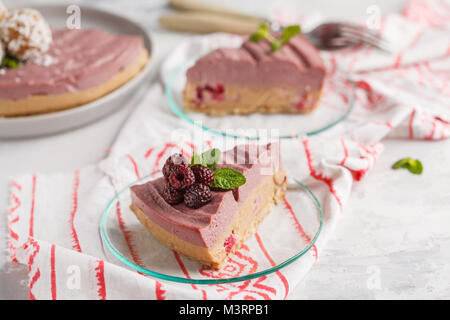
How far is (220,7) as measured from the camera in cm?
434

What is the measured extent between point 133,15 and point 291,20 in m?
1.41

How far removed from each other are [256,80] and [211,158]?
1168 mm

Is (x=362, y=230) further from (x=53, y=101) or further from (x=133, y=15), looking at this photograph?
(x=133, y=15)

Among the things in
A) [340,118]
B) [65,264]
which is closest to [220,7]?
[340,118]

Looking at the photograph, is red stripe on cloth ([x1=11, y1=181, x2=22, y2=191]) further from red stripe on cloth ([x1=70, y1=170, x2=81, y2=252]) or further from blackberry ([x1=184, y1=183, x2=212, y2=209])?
blackberry ([x1=184, y1=183, x2=212, y2=209])

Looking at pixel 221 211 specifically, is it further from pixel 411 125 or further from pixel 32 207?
pixel 411 125

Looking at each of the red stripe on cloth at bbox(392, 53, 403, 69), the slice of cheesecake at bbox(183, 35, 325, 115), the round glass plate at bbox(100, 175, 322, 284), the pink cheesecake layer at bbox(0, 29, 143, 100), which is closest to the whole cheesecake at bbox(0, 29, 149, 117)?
the pink cheesecake layer at bbox(0, 29, 143, 100)

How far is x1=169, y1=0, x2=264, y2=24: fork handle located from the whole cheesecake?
3.08 ft

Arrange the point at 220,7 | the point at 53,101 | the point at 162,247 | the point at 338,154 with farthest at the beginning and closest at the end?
the point at 220,7
the point at 53,101
the point at 338,154
the point at 162,247

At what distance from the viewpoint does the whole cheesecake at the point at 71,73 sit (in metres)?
3.06

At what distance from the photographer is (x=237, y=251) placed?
2287 mm

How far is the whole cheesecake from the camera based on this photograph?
10.0 ft

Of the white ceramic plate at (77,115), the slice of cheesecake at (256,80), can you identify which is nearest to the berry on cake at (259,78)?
the slice of cheesecake at (256,80)

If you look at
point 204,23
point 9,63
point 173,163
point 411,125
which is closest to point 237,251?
point 173,163
